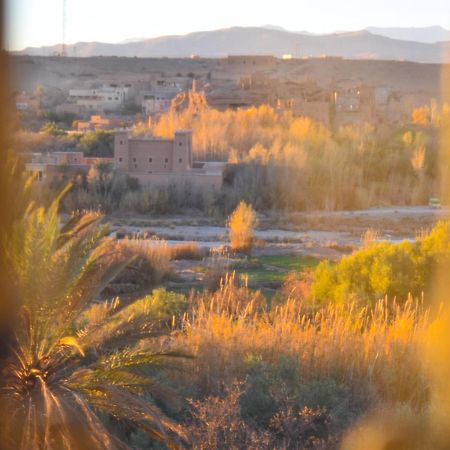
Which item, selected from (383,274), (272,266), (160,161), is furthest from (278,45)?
(383,274)

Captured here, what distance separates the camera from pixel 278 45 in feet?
409

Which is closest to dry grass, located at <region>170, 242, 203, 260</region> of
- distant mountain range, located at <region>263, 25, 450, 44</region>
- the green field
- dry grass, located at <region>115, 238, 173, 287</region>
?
the green field

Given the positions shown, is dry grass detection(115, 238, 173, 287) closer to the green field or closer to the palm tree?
the green field

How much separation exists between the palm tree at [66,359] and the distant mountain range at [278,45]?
10864 cm

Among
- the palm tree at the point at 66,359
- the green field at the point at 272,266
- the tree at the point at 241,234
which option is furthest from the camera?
the tree at the point at 241,234

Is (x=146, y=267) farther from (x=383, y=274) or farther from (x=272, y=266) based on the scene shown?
(x=383, y=274)

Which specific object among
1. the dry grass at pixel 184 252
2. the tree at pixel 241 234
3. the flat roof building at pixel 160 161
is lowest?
the dry grass at pixel 184 252

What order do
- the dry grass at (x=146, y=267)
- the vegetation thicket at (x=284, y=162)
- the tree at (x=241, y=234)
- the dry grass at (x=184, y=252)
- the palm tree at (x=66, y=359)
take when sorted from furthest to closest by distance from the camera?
the vegetation thicket at (x=284, y=162), the tree at (x=241, y=234), the dry grass at (x=184, y=252), the dry grass at (x=146, y=267), the palm tree at (x=66, y=359)

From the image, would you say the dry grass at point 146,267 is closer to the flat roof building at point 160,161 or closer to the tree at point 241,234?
the tree at point 241,234

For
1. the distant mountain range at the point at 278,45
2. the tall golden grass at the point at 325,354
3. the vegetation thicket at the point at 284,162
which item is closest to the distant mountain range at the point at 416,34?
the distant mountain range at the point at 278,45

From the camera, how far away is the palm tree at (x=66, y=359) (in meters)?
4.95

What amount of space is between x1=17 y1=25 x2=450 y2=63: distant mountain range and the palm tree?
109 metres

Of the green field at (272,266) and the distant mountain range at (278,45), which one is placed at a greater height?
the distant mountain range at (278,45)

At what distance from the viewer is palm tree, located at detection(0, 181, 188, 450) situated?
495 cm
